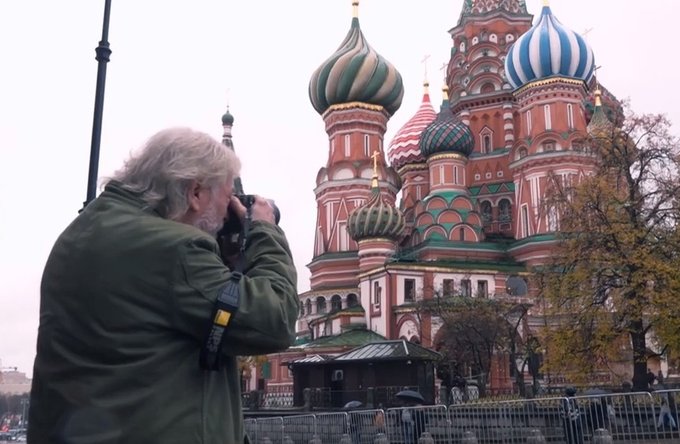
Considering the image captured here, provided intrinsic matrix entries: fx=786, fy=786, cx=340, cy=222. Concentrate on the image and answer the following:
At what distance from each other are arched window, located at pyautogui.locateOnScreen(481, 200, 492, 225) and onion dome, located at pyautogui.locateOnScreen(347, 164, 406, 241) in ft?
25.1

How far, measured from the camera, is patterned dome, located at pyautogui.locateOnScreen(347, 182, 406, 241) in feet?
126

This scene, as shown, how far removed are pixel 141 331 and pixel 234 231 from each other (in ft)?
1.88

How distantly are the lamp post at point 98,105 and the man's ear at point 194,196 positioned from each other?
10.9 feet

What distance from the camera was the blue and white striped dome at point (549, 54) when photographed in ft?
133

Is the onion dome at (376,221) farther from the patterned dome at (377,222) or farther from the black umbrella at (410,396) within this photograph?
the black umbrella at (410,396)

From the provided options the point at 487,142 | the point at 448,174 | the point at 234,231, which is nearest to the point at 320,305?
the point at 448,174

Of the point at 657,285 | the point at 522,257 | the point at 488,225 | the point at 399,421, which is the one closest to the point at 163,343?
the point at 399,421

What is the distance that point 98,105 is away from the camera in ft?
19.9

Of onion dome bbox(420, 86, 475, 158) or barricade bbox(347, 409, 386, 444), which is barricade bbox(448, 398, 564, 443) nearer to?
barricade bbox(347, 409, 386, 444)

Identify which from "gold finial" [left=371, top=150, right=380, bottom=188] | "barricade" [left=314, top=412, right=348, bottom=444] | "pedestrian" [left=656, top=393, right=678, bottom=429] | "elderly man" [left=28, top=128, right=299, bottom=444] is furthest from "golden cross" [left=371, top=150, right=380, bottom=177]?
"elderly man" [left=28, top=128, right=299, bottom=444]

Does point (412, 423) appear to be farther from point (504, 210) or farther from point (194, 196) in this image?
point (504, 210)

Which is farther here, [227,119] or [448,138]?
[227,119]

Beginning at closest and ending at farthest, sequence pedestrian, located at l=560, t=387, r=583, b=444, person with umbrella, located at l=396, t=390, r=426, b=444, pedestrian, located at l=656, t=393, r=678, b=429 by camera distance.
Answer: pedestrian, located at l=656, t=393, r=678, b=429, pedestrian, located at l=560, t=387, r=583, b=444, person with umbrella, located at l=396, t=390, r=426, b=444

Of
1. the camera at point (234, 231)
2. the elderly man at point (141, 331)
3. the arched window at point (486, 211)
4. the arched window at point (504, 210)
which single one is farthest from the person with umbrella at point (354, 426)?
the arched window at point (486, 211)
